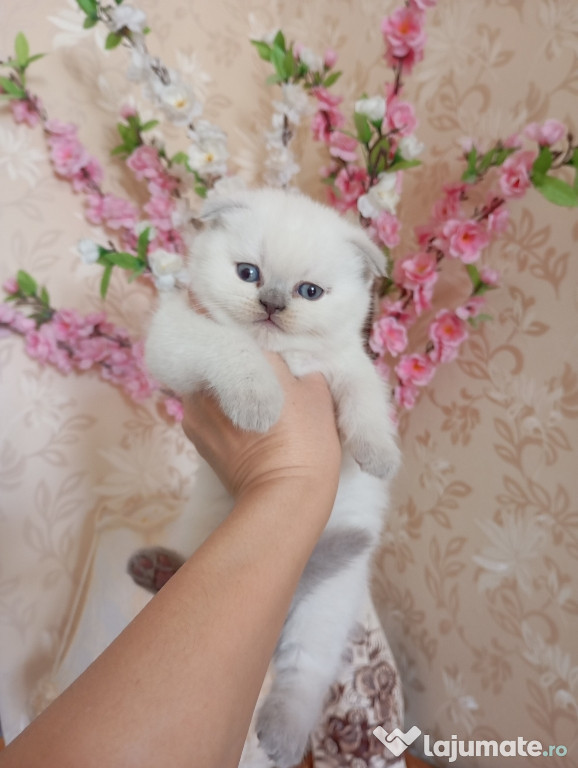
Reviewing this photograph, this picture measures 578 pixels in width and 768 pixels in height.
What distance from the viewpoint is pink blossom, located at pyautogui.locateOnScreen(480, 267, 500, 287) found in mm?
1006

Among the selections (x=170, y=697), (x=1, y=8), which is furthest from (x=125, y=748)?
(x=1, y=8)

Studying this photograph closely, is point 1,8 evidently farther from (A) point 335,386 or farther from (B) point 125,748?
(B) point 125,748

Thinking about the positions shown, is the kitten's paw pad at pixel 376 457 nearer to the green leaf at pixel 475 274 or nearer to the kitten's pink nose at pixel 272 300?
the kitten's pink nose at pixel 272 300

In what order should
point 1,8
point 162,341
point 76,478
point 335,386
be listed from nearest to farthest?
point 162,341 < point 335,386 < point 1,8 < point 76,478

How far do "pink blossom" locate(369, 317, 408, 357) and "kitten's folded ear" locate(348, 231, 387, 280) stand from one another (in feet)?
0.79

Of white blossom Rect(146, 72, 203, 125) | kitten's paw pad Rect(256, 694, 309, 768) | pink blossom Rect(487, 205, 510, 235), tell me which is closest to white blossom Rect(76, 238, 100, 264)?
white blossom Rect(146, 72, 203, 125)

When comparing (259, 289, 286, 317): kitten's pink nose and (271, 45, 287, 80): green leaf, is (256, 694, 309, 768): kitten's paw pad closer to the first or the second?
(259, 289, 286, 317): kitten's pink nose

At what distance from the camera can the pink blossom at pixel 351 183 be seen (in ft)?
3.62

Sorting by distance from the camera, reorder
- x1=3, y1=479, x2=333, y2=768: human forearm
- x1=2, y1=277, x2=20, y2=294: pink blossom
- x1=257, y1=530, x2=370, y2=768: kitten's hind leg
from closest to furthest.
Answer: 1. x1=3, y1=479, x2=333, y2=768: human forearm
2. x1=257, y1=530, x2=370, y2=768: kitten's hind leg
3. x1=2, y1=277, x2=20, y2=294: pink blossom

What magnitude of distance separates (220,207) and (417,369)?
1.93 ft

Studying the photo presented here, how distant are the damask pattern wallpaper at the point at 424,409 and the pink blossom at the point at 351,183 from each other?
22cm

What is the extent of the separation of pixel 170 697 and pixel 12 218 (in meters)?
1.25

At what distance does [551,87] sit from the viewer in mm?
962

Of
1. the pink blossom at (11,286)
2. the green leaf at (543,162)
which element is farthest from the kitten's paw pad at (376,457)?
the pink blossom at (11,286)
